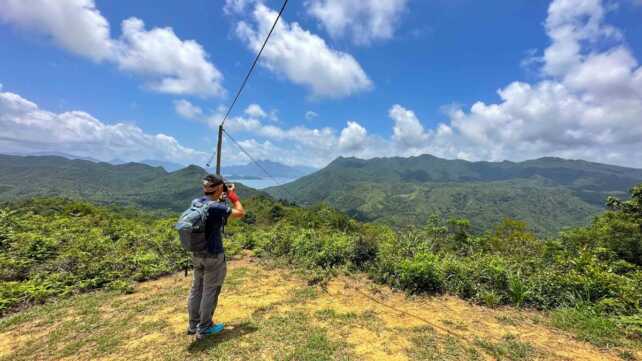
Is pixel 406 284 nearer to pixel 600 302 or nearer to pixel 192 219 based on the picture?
pixel 600 302

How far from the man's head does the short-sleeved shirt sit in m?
0.12

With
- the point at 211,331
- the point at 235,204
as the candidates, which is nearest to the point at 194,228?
the point at 235,204

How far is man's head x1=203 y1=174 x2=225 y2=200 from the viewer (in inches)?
146

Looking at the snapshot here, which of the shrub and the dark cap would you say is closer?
the dark cap

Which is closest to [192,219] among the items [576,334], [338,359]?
[338,359]

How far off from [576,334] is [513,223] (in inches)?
1626

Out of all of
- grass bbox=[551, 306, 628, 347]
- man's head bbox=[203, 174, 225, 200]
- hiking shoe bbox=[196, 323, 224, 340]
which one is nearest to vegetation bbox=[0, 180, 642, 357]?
grass bbox=[551, 306, 628, 347]

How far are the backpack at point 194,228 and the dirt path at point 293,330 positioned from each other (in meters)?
1.46

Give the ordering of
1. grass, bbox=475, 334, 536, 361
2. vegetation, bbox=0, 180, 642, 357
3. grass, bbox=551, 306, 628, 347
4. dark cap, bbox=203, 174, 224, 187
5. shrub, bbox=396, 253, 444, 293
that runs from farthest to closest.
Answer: shrub, bbox=396, 253, 444, 293
vegetation, bbox=0, 180, 642, 357
grass, bbox=551, 306, 628, 347
dark cap, bbox=203, 174, 224, 187
grass, bbox=475, 334, 536, 361

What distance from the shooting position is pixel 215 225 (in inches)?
142

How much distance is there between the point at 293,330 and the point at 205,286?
5.01 feet

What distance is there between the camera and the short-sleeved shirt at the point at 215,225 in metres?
3.55

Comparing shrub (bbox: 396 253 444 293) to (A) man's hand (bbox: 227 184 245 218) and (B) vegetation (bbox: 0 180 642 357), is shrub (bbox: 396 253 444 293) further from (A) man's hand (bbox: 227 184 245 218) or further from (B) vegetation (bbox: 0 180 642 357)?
(A) man's hand (bbox: 227 184 245 218)

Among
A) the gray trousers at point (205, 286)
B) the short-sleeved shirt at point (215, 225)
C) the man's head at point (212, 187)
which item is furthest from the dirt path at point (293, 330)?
the man's head at point (212, 187)
